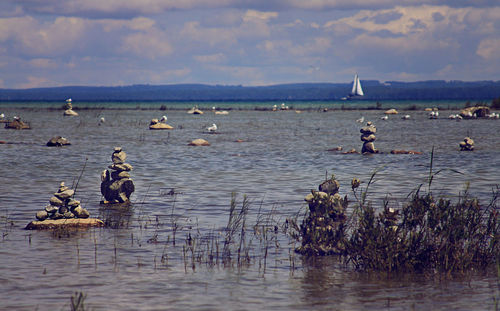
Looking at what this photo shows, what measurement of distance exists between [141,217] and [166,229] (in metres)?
1.60

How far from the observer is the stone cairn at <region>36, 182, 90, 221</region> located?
1313 centimetres

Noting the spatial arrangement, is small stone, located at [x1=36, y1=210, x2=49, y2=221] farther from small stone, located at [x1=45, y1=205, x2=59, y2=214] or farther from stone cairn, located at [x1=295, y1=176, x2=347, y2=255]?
stone cairn, located at [x1=295, y1=176, x2=347, y2=255]

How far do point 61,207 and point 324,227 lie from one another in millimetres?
5456

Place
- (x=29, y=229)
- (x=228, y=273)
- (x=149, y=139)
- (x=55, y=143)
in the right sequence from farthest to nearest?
1. (x=149, y=139)
2. (x=55, y=143)
3. (x=29, y=229)
4. (x=228, y=273)

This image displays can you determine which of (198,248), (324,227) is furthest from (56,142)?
(324,227)

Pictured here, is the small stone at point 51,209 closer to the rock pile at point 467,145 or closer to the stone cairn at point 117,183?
the stone cairn at point 117,183

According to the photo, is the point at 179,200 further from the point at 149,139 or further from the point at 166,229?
the point at 149,139

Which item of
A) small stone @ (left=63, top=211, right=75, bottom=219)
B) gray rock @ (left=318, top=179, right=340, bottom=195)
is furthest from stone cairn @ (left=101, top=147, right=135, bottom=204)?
gray rock @ (left=318, top=179, right=340, bottom=195)

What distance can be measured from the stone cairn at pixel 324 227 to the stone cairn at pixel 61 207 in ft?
15.6

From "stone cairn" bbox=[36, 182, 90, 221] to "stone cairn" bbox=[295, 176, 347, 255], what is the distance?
4.76 meters

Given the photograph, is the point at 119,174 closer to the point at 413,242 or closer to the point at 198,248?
the point at 198,248

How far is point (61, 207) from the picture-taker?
13.3 m

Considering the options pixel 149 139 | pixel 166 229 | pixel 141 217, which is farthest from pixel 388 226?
pixel 149 139

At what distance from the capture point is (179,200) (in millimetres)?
16969
